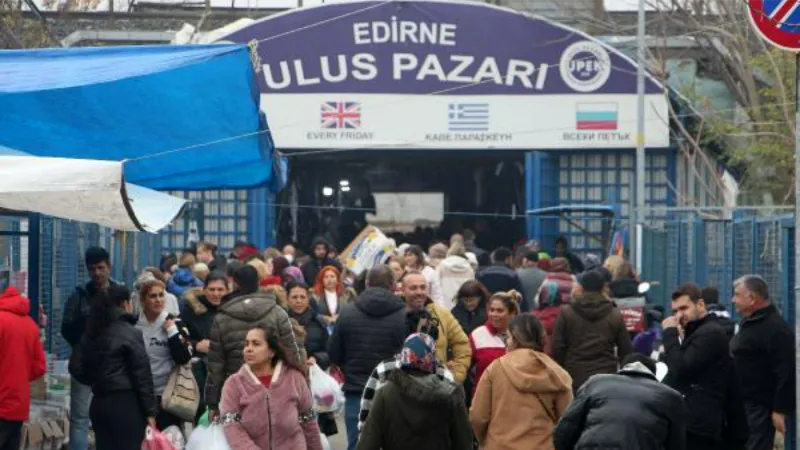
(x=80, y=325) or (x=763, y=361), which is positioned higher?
(x=80, y=325)

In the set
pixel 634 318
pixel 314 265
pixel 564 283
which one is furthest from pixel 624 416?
pixel 314 265

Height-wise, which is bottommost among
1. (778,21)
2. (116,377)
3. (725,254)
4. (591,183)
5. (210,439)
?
(210,439)

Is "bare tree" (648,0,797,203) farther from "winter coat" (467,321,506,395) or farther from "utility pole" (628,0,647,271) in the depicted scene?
"winter coat" (467,321,506,395)

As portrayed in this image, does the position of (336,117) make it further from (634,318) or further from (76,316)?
(76,316)

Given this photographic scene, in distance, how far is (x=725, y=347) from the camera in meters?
11.4

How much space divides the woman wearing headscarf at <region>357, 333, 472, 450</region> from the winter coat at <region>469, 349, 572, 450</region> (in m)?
0.94

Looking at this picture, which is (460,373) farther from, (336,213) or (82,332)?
(336,213)

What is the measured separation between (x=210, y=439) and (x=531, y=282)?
1000cm

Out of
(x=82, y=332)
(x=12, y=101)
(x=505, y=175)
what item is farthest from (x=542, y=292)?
(x=505, y=175)

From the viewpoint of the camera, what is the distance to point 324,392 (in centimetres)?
1288

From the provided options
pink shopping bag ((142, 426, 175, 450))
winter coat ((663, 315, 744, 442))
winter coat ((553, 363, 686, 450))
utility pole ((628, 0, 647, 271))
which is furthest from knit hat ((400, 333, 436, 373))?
utility pole ((628, 0, 647, 271))

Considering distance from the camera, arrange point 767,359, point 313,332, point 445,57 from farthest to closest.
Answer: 1. point 445,57
2. point 313,332
3. point 767,359

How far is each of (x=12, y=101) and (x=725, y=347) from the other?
5.25 m

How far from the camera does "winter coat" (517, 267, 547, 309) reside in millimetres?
19684
